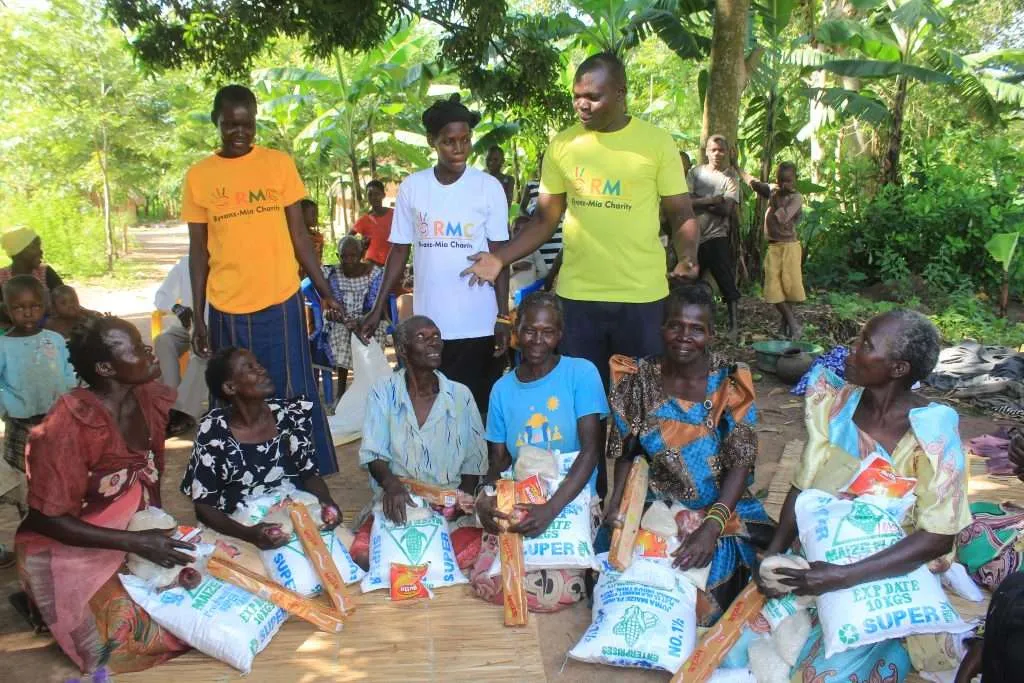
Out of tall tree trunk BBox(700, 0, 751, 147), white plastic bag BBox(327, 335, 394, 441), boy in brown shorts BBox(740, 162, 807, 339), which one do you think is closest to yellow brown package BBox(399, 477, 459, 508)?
white plastic bag BBox(327, 335, 394, 441)

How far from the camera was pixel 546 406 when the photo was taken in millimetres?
3160

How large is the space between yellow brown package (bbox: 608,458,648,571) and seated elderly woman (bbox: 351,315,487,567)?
74 cm

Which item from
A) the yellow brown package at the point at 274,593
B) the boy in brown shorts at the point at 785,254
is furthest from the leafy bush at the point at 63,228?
the yellow brown package at the point at 274,593

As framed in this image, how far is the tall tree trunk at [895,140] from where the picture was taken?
959 cm

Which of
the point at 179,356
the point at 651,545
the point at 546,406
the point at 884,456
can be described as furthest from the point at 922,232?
the point at 179,356

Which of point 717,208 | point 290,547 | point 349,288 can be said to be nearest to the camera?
point 290,547

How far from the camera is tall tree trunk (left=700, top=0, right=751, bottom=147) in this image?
292 inches

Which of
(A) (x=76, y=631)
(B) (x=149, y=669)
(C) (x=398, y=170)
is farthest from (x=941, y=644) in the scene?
(C) (x=398, y=170)

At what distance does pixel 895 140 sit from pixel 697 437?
8590 millimetres

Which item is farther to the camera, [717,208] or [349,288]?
[717,208]

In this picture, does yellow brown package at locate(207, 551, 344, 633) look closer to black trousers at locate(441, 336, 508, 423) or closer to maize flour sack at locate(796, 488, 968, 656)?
black trousers at locate(441, 336, 508, 423)

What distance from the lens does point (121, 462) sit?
2.78 meters

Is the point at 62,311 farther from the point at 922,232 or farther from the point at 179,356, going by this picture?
the point at 922,232

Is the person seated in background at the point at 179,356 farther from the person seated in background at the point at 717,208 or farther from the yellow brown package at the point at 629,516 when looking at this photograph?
the person seated in background at the point at 717,208
